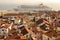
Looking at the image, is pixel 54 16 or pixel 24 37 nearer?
pixel 24 37

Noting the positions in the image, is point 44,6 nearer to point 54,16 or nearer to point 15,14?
point 54,16

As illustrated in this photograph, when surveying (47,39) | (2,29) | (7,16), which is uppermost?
(7,16)

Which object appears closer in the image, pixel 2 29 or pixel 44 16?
pixel 2 29

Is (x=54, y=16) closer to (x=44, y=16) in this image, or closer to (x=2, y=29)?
(x=44, y=16)

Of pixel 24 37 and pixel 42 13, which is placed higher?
pixel 42 13

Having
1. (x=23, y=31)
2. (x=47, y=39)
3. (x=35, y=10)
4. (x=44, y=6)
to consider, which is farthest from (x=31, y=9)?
(x=47, y=39)

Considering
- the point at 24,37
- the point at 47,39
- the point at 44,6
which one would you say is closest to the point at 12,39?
the point at 24,37

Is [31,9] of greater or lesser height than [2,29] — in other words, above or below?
above

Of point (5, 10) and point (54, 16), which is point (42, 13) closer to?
point (54, 16)
